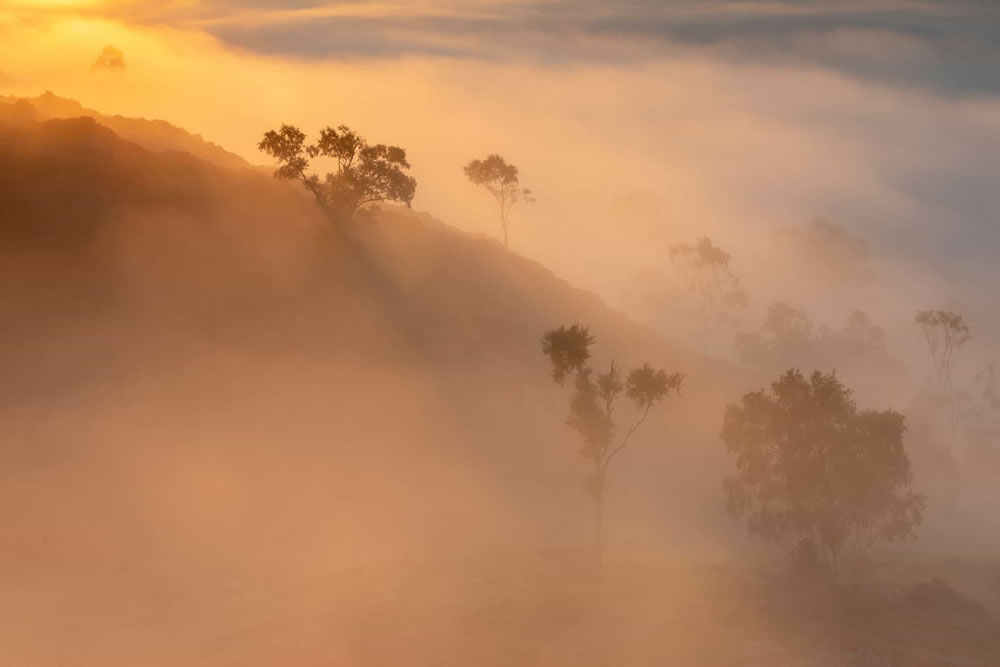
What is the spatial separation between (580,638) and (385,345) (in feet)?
168

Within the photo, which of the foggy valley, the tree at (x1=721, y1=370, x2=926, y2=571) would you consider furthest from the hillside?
the tree at (x1=721, y1=370, x2=926, y2=571)

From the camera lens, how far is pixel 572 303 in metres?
127

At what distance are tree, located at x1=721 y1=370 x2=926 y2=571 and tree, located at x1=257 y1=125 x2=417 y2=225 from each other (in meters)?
51.5

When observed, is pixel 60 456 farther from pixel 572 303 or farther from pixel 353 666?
pixel 572 303

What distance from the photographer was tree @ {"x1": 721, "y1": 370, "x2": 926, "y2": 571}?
72125 millimetres

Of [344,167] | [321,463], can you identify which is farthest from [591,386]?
[344,167]

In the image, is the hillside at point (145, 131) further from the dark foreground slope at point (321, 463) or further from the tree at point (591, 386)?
the tree at point (591, 386)

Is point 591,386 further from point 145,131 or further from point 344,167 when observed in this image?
point 145,131

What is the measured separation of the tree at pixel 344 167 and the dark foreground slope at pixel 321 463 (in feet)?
13.5

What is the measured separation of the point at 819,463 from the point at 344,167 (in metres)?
65.3

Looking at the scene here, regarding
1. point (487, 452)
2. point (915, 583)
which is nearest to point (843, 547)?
point (915, 583)

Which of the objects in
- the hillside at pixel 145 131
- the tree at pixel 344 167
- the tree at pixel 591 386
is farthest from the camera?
the hillside at pixel 145 131

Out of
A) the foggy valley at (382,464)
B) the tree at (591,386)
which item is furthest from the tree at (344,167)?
the tree at (591,386)

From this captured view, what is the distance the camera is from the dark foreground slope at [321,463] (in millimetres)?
56812
